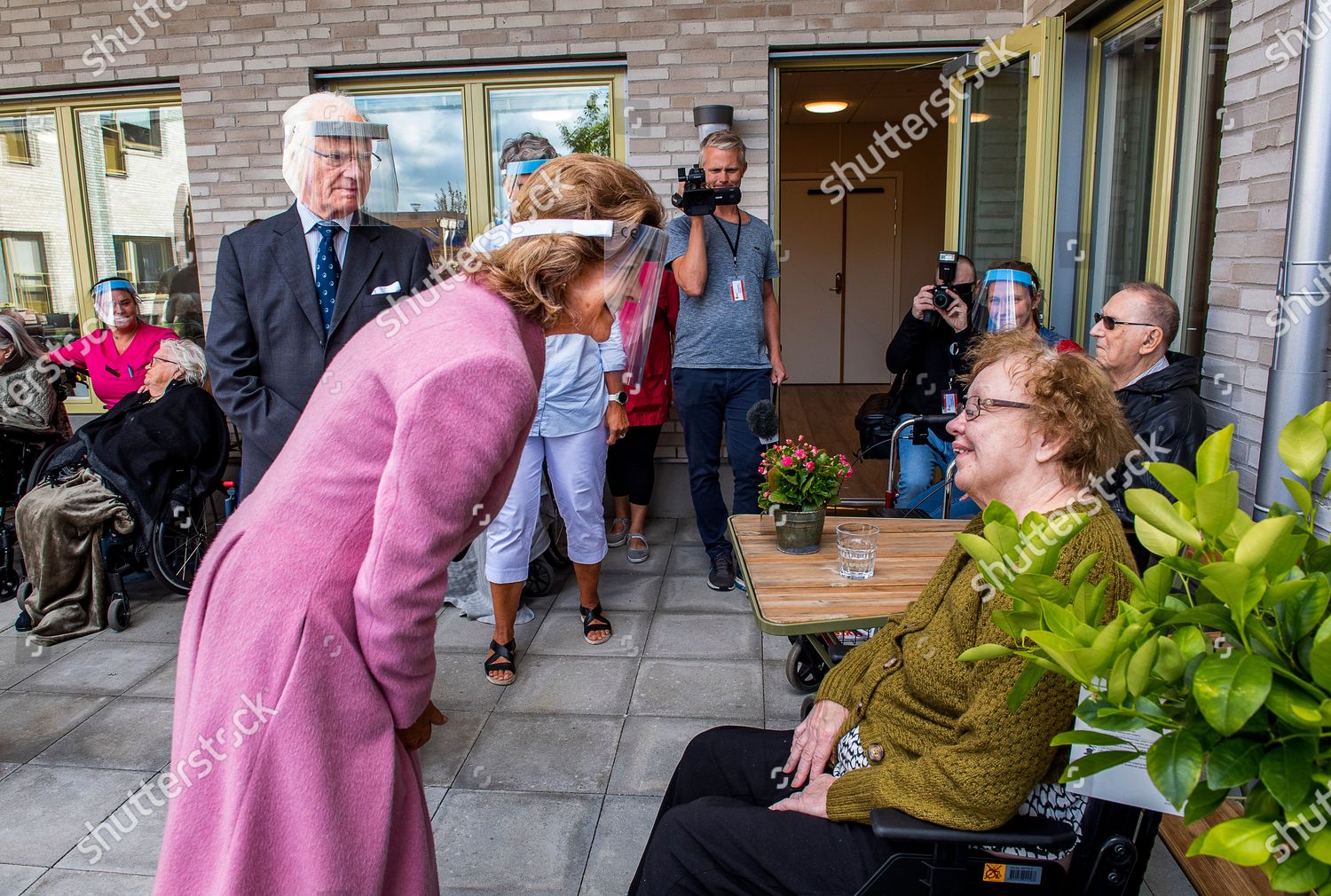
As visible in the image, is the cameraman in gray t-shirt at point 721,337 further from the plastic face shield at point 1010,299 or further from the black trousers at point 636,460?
the plastic face shield at point 1010,299

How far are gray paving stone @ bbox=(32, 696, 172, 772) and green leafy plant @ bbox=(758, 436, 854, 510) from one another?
1.98 meters

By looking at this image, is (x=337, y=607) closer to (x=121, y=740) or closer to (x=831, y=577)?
(x=831, y=577)

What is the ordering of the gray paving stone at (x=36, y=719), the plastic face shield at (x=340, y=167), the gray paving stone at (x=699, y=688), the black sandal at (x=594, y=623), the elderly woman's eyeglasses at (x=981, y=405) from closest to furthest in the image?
the elderly woman's eyeglasses at (x=981, y=405), the plastic face shield at (x=340, y=167), the gray paving stone at (x=36, y=719), the gray paving stone at (x=699, y=688), the black sandal at (x=594, y=623)

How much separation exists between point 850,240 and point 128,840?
346 inches

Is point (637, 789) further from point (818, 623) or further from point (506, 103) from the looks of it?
point (506, 103)

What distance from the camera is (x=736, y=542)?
2650 millimetres

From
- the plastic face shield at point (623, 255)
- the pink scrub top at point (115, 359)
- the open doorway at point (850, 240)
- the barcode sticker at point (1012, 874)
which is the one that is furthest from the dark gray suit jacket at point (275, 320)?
the open doorway at point (850, 240)

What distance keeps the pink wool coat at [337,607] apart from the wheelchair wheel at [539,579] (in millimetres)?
2896

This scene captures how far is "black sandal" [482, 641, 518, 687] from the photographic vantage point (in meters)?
3.37

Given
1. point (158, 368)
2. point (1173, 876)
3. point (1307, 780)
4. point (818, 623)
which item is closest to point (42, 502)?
point (158, 368)

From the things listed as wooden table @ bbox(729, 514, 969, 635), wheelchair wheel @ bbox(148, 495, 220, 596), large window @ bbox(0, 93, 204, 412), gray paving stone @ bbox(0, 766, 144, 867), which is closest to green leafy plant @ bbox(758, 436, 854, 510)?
wooden table @ bbox(729, 514, 969, 635)

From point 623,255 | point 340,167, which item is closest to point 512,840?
point 623,255

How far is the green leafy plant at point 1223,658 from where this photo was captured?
26.1 inches

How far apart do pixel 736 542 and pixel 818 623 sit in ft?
2.04
